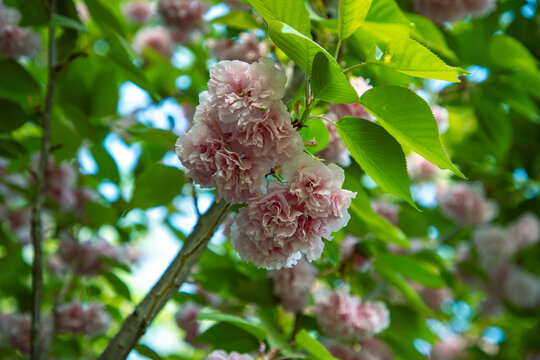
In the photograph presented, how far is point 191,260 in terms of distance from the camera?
874 mm

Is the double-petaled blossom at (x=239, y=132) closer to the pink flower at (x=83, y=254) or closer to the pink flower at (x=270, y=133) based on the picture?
the pink flower at (x=270, y=133)

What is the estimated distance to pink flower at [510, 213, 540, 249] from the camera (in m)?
2.56

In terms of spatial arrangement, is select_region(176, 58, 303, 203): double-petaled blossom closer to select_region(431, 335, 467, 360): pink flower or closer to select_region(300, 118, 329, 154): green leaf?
select_region(300, 118, 329, 154): green leaf

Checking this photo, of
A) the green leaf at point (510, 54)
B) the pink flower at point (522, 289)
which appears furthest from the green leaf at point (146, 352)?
the pink flower at point (522, 289)

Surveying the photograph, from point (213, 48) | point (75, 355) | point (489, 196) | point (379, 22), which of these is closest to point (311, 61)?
point (379, 22)

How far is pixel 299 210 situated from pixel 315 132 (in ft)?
0.58

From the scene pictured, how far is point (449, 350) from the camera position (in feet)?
11.1

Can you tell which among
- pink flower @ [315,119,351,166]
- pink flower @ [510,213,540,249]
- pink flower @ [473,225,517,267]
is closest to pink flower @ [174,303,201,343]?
pink flower @ [315,119,351,166]

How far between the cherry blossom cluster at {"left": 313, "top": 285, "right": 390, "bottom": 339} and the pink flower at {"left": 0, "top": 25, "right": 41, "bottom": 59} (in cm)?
120

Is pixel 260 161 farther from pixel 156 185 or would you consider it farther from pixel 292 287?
pixel 292 287

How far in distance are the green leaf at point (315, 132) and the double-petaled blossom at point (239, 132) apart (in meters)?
0.13

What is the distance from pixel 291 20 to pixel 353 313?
34.8 inches

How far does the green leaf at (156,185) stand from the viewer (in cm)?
106

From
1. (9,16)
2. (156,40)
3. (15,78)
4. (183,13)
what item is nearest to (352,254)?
(15,78)
